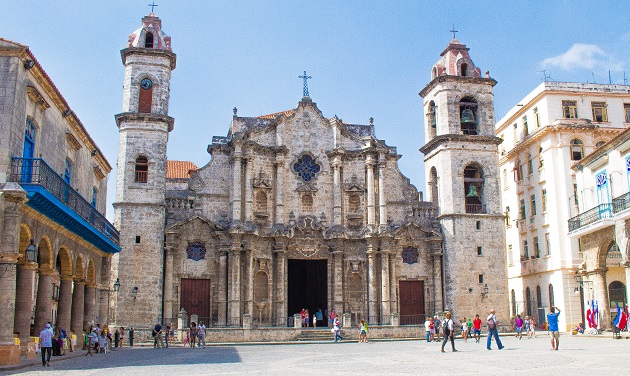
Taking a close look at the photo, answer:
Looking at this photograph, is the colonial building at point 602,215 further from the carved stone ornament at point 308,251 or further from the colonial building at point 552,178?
the carved stone ornament at point 308,251

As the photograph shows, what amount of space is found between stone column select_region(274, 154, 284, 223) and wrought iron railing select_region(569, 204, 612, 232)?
1529cm

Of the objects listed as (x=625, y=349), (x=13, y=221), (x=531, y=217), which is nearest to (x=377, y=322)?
(x=531, y=217)

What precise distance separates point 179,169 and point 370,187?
21459 mm

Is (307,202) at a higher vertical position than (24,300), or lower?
higher

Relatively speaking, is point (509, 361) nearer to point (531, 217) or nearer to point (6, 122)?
point (6, 122)

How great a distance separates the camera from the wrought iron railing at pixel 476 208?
124 feet

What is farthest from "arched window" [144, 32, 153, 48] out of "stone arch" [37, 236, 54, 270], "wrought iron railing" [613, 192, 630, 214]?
"wrought iron railing" [613, 192, 630, 214]

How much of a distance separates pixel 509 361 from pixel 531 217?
25.8 metres

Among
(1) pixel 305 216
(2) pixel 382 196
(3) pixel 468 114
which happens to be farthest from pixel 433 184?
(1) pixel 305 216

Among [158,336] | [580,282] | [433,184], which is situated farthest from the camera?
[433,184]

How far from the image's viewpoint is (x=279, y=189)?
37.0 meters

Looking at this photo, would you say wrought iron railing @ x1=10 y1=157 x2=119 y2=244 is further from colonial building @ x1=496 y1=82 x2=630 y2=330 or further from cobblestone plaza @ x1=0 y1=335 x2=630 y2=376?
colonial building @ x1=496 y1=82 x2=630 y2=330

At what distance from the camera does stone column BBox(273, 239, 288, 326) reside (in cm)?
3538

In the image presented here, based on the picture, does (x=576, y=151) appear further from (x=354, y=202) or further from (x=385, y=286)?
(x=385, y=286)
